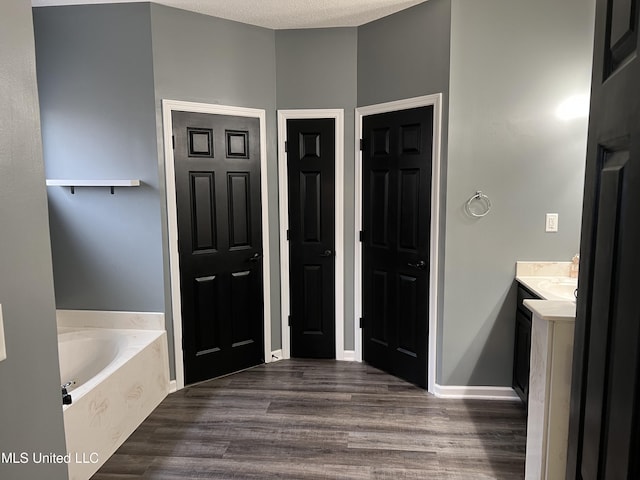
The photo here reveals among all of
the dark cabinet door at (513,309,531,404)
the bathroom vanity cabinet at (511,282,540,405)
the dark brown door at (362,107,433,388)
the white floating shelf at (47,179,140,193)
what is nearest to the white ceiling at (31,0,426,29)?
the dark brown door at (362,107,433,388)

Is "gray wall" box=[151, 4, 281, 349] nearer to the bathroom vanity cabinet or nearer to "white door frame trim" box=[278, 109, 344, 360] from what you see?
"white door frame trim" box=[278, 109, 344, 360]

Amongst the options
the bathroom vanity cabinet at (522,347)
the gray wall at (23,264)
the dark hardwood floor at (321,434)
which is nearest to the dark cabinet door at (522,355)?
the bathroom vanity cabinet at (522,347)

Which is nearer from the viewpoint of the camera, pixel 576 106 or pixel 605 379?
pixel 605 379

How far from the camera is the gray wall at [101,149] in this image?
117 inches

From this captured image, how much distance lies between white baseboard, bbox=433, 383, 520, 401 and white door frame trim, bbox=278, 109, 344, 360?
0.96m

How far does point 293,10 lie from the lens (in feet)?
10.3

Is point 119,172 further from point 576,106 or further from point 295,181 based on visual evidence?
point 576,106

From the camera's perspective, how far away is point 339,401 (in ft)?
10.2

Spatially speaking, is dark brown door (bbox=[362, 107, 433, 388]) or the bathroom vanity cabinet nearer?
the bathroom vanity cabinet

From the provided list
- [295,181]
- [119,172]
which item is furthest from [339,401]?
[119,172]

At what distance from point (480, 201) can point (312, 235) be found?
137 cm

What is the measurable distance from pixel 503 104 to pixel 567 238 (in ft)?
3.22

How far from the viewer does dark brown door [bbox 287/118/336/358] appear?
3633mm

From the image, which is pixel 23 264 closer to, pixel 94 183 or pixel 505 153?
pixel 94 183
